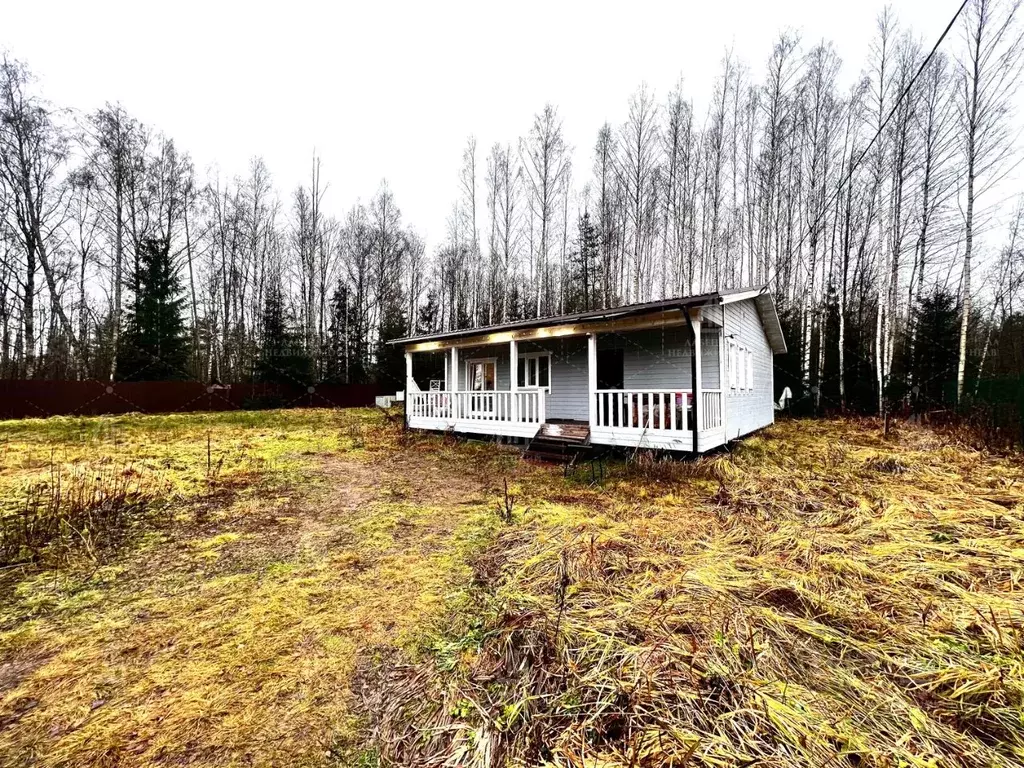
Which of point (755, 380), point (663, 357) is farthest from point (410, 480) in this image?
point (755, 380)

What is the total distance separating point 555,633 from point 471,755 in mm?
863

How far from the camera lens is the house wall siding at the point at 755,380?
9706 millimetres

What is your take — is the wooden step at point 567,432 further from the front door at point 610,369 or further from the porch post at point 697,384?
the front door at point 610,369

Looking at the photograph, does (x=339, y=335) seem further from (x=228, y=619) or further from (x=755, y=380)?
(x=228, y=619)

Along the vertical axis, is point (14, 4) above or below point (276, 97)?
below

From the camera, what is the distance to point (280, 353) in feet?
68.2

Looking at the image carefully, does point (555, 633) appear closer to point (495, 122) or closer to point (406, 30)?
point (406, 30)

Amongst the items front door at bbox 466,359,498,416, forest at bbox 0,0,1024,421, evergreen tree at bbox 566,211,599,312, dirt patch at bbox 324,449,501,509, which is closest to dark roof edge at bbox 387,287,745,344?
front door at bbox 466,359,498,416

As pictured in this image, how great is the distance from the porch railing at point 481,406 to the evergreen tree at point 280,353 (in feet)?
34.8

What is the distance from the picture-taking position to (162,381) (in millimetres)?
19109

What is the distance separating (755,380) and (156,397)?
24.1 meters

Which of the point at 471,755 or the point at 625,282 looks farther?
the point at 625,282

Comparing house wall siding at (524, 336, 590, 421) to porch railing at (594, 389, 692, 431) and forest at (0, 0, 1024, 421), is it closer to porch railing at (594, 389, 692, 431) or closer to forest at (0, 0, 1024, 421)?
porch railing at (594, 389, 692, 431)

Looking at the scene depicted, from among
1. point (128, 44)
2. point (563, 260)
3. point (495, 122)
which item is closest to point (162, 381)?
point (128, 44)
